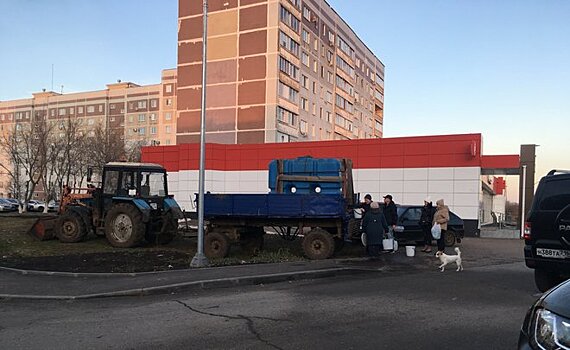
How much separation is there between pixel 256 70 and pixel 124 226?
39960 mm

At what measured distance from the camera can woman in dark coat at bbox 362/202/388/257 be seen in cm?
1312

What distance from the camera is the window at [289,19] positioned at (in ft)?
175

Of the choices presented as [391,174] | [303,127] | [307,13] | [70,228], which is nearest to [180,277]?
[70,228]

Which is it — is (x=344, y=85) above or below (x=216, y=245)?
above

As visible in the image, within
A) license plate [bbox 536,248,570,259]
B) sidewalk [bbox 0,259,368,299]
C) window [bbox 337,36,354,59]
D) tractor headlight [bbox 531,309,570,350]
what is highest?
window [bbox 337,36,354,59]

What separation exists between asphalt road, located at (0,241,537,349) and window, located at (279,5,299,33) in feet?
154

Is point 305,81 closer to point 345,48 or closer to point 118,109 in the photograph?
point 345,48

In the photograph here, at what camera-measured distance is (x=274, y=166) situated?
15594 mm

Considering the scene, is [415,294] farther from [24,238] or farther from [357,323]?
[24,238]

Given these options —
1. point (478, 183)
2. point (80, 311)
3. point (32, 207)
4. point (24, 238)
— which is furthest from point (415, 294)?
point (32, 207)

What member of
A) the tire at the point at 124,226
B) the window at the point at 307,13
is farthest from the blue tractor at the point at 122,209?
the window at the point at 307,13

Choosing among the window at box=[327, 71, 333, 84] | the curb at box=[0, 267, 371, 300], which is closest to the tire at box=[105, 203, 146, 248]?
the curb at box=[0, 267, 371, 300]

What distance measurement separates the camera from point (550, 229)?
331 inches

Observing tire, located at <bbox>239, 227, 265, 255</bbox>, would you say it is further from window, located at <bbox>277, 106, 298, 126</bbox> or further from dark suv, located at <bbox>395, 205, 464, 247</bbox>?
window, located at <bbox>277, 106, 298, 126</bbox>
